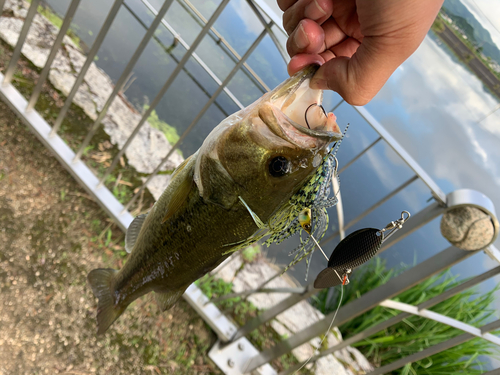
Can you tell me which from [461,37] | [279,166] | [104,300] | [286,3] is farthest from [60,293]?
[461,37]

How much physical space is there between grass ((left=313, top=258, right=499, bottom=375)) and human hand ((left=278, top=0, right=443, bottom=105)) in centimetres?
299

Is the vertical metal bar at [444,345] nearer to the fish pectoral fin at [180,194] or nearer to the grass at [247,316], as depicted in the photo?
the grass at [247,316]

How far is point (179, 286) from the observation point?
4.31 ft

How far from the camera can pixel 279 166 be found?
3.07ft

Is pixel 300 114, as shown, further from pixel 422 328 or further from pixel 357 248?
pixel 422 328

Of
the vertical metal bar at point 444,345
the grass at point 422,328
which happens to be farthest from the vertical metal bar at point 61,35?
the grass at point 422,328

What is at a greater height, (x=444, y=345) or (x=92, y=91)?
(x=444, y=345)

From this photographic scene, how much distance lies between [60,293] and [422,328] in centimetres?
367

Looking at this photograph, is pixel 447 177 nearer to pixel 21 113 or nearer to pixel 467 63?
pixel 467 63

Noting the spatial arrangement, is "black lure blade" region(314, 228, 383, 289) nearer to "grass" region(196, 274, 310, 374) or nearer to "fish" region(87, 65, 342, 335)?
"fish" region(87, 65, 342, 335)

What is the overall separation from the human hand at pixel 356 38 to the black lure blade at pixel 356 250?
1.35 ft

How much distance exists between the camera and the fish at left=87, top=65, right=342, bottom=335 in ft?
2.97

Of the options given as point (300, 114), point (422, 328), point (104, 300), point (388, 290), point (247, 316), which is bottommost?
point (247, 316)

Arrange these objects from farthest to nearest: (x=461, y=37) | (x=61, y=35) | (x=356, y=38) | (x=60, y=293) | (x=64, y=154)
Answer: (x=461, y=37)
(x=64, y=154)
(x=60, y=293)
(x=61, y=35)
(x=356, y=38)
